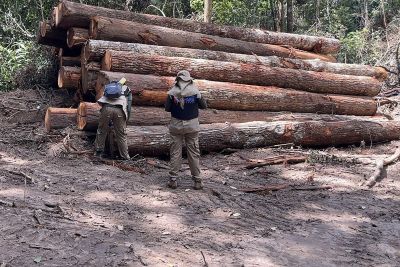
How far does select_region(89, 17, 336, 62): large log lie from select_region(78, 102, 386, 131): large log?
2019 millimetres

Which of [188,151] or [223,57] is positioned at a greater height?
[223,57]

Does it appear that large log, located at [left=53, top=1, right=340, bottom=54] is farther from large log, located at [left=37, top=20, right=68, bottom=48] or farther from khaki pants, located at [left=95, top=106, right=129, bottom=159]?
khaki pants, located at [left=95, top=106, right=129, bottom=159]

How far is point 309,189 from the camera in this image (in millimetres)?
7348

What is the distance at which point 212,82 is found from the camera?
1003 cm

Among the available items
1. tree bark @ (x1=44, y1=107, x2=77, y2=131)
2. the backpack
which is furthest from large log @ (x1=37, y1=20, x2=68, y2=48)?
the backpack

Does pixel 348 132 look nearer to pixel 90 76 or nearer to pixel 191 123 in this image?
pixel 191 123

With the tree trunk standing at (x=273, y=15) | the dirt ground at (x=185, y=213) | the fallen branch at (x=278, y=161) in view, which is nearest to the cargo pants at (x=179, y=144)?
the dirt ground at (x=185, y=213)

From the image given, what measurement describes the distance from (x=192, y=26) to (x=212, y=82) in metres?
2.68

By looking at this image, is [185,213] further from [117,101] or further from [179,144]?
[117,101]

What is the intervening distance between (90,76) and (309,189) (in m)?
5.25

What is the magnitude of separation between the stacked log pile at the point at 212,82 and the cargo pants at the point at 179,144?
5.10 ft

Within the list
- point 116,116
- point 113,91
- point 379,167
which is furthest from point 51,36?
point 379,167

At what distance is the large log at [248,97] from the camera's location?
9.13 m

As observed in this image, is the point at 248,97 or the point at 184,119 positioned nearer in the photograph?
the point at 184,119
